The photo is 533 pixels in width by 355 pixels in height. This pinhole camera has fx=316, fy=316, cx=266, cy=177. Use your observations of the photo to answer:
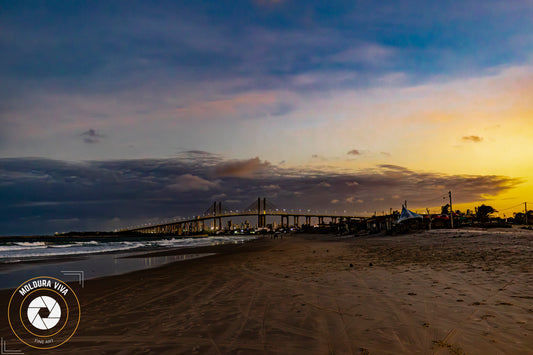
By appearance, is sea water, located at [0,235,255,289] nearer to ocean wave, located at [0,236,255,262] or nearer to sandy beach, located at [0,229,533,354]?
ocean wave, located at [0,236,255,262]

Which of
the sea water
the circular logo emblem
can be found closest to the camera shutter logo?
the circular logo emblem

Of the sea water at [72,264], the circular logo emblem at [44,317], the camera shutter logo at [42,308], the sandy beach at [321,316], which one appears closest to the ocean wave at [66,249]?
the sea water at [72,264]

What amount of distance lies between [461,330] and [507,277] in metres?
4.80

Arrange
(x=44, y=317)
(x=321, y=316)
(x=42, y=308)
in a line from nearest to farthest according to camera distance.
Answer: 1. (x=321, y=316)
2. (x=44, y=317)
3. (x=42, y=308)

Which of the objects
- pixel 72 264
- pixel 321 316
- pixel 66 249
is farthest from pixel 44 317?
pixel 66 249

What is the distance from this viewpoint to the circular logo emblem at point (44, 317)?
5.49 meters

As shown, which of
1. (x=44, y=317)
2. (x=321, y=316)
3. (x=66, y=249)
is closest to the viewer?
(x=321, y=316)

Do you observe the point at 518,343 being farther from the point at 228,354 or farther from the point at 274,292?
the point at 274,292

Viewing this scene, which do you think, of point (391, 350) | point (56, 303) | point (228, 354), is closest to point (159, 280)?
point (56, 303)

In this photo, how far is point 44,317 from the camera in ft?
22.2

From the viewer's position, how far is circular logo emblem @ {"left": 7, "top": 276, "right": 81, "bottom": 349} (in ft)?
18.0

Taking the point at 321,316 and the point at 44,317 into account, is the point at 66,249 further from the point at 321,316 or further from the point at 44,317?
the point at 321,316

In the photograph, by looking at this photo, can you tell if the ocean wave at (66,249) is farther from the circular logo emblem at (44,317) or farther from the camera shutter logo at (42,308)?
the camera shutter logo at (42,308)

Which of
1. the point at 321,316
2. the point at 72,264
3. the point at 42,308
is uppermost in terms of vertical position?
the point at 321,316
